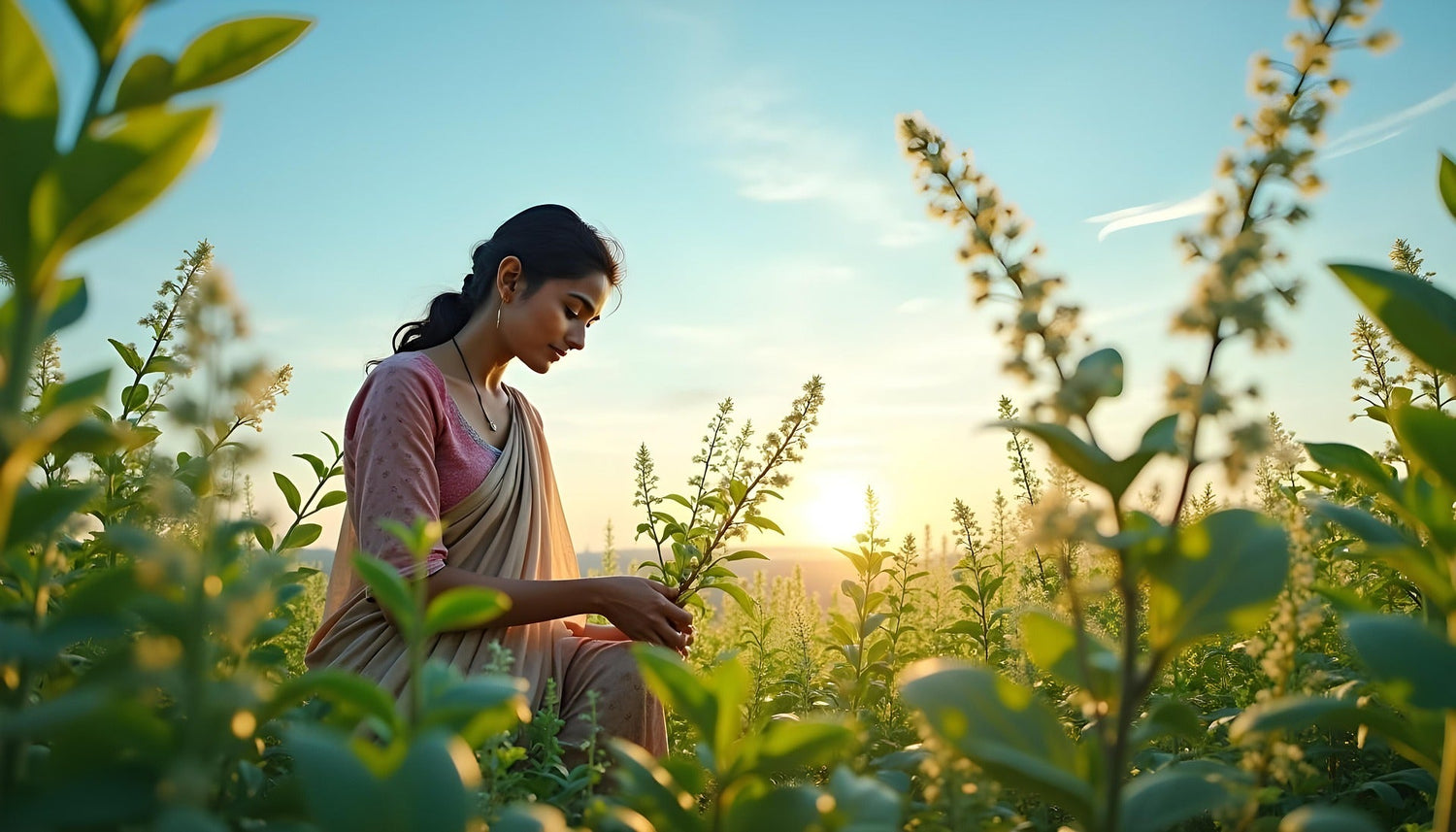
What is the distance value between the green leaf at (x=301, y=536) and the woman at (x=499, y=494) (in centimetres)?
12

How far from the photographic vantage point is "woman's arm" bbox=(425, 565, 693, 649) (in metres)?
2.60

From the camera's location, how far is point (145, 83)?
2.86 ft

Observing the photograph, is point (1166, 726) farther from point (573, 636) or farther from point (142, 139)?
point (573, 636)

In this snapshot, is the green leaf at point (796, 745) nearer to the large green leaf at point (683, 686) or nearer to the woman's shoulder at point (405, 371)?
the large green leaf at point (683, 686)

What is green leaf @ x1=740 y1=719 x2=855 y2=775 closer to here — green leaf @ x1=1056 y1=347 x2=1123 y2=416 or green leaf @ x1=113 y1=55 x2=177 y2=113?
green leaf @ x1=1056 y1=347 x2=1123 y2=416

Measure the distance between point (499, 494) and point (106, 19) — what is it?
2.27 metres

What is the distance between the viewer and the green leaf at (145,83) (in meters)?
0.86

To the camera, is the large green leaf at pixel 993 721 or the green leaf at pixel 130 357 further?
the green leaf at pixel 130 357

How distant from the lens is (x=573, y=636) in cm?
306

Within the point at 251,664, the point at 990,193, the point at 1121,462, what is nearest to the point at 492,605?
the point at 251,664

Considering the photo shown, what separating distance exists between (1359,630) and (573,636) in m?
2.42

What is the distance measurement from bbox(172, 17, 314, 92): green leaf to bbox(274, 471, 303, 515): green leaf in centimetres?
219

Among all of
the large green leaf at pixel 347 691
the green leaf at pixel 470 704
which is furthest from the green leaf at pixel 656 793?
the large green leaf at pixel 347 691

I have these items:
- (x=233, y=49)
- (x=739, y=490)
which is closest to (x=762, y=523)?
(x=739, y=490)
